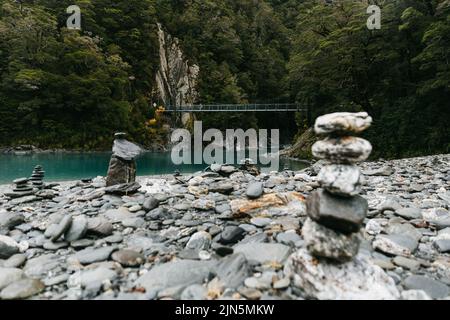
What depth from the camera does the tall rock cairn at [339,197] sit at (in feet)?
7.92

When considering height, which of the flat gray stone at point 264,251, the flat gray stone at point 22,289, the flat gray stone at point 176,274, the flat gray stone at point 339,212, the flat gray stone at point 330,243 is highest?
the flat gray stone at point 339,212

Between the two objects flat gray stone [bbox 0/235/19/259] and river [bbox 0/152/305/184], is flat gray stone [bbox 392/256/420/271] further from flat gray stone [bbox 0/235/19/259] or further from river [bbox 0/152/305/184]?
river [bbox 0/152/305/184]

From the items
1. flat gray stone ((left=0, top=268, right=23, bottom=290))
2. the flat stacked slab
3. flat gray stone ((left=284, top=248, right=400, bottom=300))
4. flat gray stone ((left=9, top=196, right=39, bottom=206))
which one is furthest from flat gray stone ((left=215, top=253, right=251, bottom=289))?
the flat stacked slab

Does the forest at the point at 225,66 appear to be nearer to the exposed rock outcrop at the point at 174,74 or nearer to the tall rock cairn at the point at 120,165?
the exposed rock outcrop at the point at 174,74

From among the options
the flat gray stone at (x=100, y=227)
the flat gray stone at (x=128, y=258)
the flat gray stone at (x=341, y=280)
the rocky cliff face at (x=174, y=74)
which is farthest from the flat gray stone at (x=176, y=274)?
the rocky cliff face at (x=174, y=74)

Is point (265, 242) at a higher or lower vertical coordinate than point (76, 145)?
lower

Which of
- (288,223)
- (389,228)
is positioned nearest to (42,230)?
(288,223)

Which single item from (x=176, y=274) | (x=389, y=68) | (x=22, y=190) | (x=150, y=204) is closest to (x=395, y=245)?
(x=176, y=274)

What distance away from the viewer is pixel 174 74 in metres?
44.0

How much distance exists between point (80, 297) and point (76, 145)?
30.7 meters

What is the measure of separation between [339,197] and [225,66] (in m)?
46.3

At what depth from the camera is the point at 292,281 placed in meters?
2.48

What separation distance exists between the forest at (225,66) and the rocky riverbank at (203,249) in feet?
48.5
